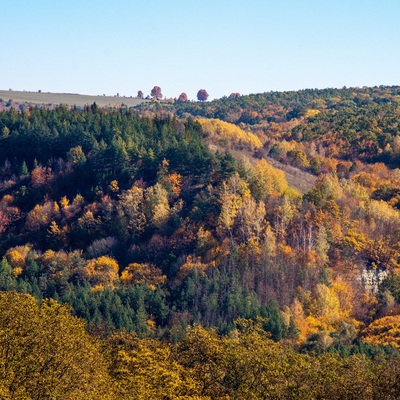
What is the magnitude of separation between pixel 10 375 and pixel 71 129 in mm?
111431

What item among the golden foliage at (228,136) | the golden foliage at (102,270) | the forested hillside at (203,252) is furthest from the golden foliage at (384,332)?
the golden foliage at (228,136)

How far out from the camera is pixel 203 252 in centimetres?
11362

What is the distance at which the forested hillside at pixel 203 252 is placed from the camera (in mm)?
59625

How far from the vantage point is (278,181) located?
12588cm

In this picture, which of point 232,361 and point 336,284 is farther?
point 336,284

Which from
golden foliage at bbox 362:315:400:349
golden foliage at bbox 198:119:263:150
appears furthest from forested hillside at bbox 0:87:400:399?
golden foliage at bbox 198:119:263:150

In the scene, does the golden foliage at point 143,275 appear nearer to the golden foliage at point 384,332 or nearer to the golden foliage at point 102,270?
the golden foliage at point 102,270

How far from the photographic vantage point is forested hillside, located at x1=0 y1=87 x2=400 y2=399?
59.6m

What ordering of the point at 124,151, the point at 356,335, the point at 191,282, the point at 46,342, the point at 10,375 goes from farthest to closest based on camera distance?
the point at 124,151 < the point at 191,282 < the point at 356,335 < the point at 46,342 < the point at 10,375

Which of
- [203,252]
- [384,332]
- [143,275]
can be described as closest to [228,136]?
[203,252]

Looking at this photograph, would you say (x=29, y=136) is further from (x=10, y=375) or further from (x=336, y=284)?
(x=10, y=375)

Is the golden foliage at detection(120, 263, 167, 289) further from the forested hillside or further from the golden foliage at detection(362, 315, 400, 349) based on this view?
the golden foliage at detection(362, 315, 400, 349)

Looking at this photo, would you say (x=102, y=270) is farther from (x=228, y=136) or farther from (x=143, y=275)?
(x=228, y=136)

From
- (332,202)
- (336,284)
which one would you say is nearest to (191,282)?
(336,284)
